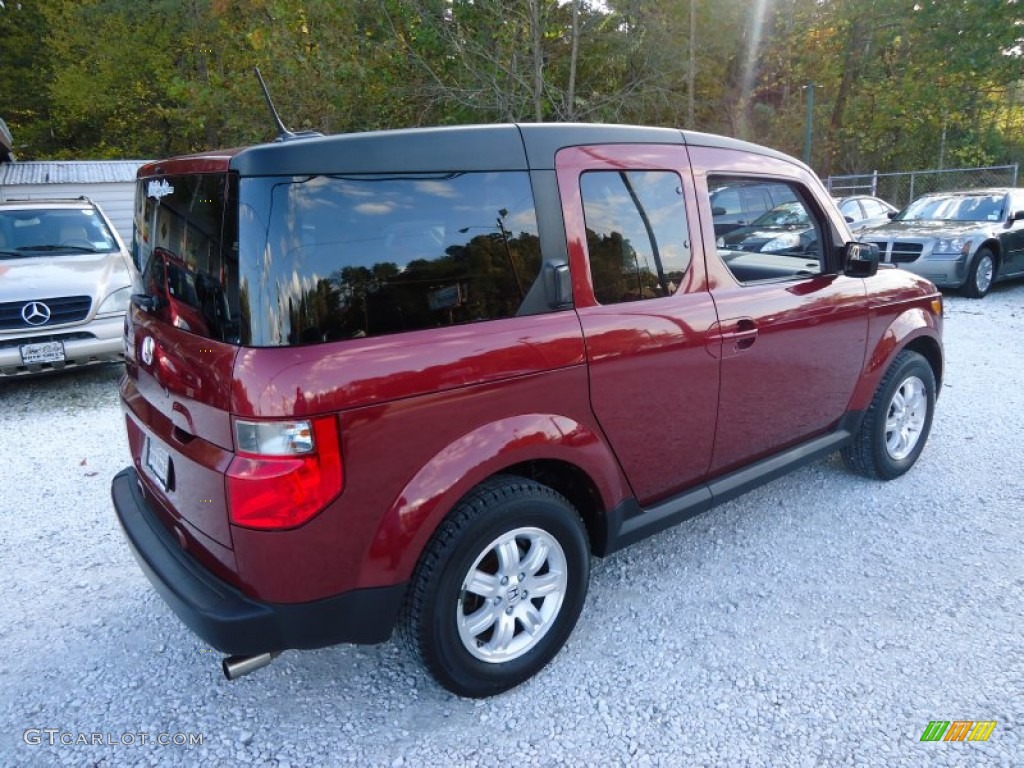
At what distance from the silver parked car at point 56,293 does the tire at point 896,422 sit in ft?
16.6

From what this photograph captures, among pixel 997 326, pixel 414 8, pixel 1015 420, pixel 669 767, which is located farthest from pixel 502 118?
pixel 669 767

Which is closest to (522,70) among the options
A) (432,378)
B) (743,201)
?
(743,201)

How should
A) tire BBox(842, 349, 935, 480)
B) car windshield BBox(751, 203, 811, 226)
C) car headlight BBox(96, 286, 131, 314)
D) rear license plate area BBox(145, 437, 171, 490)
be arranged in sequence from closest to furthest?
rear license plate area BBox(145, 437, 171, 490), car windshield BBox(751, 203, 811, 226), tire BBox(842, 349, 935, 480), car headlight BBox(96, 286, 131, 314)

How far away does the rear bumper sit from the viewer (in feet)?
6.37

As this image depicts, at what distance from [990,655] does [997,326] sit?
713 centimetres

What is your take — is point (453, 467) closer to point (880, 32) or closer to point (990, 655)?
point (990, 655)

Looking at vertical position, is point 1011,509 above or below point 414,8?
below

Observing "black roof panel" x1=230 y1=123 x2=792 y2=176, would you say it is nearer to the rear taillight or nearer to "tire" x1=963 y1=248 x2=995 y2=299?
the rear taillight

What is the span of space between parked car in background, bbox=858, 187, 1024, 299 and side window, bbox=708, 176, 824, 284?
7.56m

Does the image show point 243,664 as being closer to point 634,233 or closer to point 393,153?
point 393,153

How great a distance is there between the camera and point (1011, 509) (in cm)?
363

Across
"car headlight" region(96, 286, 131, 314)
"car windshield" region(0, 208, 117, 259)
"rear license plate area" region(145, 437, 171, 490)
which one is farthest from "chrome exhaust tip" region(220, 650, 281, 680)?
"car windshield" region(0, 208, 117, 259)

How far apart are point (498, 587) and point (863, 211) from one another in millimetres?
14382

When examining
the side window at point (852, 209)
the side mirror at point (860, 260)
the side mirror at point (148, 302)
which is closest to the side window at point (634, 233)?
the side mirror at point (860, 260)
